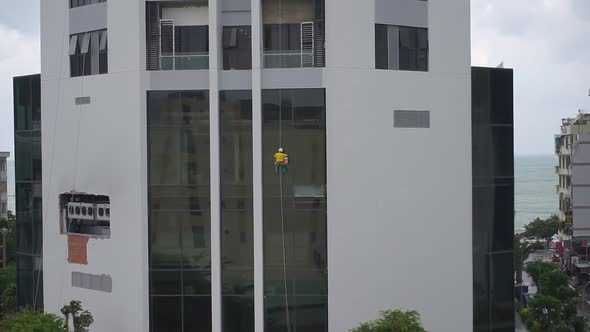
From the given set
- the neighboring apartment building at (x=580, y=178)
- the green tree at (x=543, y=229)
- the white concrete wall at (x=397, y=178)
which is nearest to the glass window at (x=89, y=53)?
the white concrete wall at (x=397, y=178)

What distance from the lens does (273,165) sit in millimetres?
26281

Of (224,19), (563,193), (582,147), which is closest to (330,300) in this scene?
(224,19)

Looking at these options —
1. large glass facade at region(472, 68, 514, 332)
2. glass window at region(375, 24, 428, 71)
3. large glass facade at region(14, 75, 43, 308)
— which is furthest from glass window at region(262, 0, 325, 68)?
large glass facade at region(14, 75, 43, 308)

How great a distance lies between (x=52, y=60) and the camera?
29.2 metres

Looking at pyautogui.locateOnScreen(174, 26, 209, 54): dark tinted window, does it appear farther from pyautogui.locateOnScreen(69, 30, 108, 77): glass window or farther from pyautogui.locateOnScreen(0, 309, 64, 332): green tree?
pyautogui.locateOnScreen(0, 309, 64, 332): green tree

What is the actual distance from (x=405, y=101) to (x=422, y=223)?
4.66 metres

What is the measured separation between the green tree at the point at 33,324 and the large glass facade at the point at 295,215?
7.56 m

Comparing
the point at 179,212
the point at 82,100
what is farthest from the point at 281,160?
the point at 82,100

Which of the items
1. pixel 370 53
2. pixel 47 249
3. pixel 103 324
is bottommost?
pixel 103 324

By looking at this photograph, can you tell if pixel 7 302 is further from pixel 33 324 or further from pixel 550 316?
pixel 550 316

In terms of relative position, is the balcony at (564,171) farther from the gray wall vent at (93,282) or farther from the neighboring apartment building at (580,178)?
the gray wall vent at (93,282)

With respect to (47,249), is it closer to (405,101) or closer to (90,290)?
(90,290)

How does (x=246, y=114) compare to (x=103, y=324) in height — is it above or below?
above

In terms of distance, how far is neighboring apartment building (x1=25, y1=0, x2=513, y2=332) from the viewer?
26.1m
